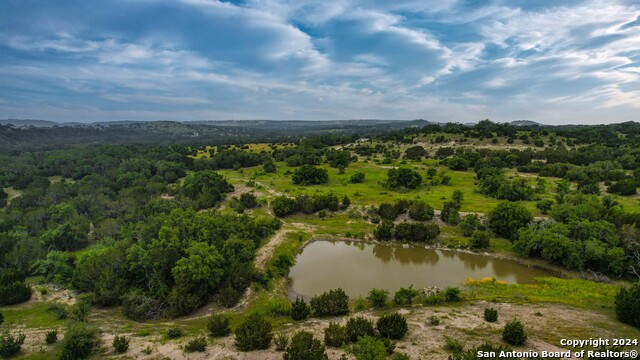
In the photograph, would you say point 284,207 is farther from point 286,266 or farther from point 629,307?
point 629,307

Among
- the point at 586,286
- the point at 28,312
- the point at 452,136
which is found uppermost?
the point at 452,136

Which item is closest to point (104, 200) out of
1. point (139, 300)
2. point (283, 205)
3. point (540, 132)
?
point (283, 205)

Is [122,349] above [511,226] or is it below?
below

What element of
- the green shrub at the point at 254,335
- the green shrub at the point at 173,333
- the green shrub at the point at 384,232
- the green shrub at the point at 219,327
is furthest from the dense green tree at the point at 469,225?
the green shrub at the point at 173,333

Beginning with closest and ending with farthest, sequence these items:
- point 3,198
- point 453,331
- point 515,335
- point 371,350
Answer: point 371,350 → point 515,335 → point 453,331 → point 3,198

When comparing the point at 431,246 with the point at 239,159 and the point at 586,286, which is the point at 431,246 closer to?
the point at 586,286

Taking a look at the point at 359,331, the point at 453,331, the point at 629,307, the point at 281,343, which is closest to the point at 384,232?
the point at 453,331
